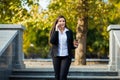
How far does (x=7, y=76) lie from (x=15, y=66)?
210cm

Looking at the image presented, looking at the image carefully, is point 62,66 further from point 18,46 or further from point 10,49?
point 18,46

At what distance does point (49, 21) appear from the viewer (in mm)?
20203

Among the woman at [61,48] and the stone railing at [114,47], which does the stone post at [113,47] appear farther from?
the woman at [61,48]

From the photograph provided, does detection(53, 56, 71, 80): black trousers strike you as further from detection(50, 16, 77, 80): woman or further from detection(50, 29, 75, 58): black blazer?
detection(50, 29, 75, 58): black blazer

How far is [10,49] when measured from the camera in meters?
12.2

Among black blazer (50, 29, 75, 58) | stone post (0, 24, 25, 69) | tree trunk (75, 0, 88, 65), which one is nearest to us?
black blazer (50, 29, 75, 58)

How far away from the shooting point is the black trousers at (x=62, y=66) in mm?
9484

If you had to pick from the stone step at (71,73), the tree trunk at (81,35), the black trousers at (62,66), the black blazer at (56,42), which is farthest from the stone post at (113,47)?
the tree trunk at (81,35)

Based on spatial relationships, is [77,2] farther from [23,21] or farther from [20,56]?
[20,56]

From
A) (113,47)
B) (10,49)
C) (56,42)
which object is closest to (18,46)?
(10,49)

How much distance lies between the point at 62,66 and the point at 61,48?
401 millimetres

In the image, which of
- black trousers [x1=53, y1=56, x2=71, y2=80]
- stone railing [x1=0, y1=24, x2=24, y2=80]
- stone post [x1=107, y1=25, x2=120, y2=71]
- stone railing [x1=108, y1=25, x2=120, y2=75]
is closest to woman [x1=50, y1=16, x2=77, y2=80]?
black trousers [x1=53, y1=56, x2=71, y2=80]

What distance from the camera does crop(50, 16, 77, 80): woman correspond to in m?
9.50

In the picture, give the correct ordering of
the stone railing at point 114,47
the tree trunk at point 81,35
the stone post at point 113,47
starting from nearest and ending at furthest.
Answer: the stone railing at point 114,47 → the stone post at point 113,47 → the tree trunk at point 81,35
